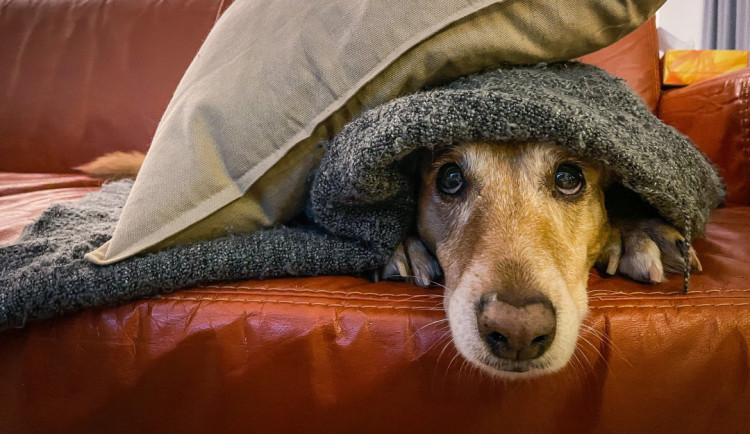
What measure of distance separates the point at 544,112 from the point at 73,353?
0.86m

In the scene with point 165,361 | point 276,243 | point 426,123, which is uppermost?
point 426,123

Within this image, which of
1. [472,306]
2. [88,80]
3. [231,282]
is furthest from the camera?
[88,80]

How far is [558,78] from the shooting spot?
0.82 m

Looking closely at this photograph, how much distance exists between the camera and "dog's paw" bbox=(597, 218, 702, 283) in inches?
30.6

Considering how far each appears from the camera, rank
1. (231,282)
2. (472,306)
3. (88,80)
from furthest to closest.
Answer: (88,80) → (231,282) → (472,306)

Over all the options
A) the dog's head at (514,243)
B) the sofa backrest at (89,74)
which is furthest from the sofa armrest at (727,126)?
the sofa backrest at (89,74)

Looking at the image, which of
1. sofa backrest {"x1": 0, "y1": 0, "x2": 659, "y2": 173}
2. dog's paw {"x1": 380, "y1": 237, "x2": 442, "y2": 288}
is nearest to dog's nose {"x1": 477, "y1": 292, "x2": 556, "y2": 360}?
dog's paw {"x1": 380, "y1": 237, "x2": 442, "y2": 288}

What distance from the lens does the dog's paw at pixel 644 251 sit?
0.78 metres

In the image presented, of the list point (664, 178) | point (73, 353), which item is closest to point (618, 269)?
point (664, 178)

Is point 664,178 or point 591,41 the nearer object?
point 664,178

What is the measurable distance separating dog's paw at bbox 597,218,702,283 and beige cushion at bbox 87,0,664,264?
391mm

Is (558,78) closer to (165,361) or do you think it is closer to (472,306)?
(472,306)

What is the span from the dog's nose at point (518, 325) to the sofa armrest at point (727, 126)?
1.05 metres

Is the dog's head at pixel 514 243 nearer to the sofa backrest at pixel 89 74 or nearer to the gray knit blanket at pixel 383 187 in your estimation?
the gray knit blanket at pixel 383 187
